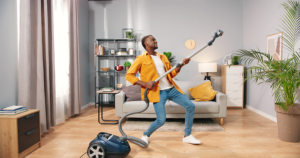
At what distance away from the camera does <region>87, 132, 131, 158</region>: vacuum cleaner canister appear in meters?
1.70

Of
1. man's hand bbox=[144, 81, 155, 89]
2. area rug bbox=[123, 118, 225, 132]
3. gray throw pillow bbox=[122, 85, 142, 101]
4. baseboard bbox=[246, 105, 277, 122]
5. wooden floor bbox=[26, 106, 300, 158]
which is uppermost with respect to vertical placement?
man's hand bbox=[144, 81, 155, 89]

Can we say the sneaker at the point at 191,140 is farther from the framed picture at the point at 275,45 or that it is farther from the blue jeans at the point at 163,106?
the framed picture at the point at 275,45

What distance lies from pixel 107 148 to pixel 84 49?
3.36 meters

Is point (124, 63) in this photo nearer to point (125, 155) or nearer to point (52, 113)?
point (52, 113)

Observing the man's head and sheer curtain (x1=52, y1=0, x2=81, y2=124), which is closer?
the man's head

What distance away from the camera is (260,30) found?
3695mm

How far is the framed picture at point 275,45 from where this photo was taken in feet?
10.1

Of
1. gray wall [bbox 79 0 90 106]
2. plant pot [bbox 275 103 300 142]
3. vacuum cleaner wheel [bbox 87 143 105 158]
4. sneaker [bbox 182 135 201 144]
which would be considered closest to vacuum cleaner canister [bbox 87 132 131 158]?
vacuum cleaner wheel [bbox 87 143 105 158]

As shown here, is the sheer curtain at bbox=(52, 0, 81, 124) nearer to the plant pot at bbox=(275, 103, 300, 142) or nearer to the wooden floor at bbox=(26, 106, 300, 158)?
the wooden floor at bbox=(26, 106, 300, 158)

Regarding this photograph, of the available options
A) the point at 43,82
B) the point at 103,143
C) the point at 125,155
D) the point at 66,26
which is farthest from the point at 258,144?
the point at 66,26

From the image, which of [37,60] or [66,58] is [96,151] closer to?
[37,60]

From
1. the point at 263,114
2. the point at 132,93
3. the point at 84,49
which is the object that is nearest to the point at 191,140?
the point at 132,93

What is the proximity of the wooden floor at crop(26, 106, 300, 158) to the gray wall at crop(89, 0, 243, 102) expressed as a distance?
2.14m

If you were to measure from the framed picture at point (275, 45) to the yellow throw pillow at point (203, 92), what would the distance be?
1265 mm
